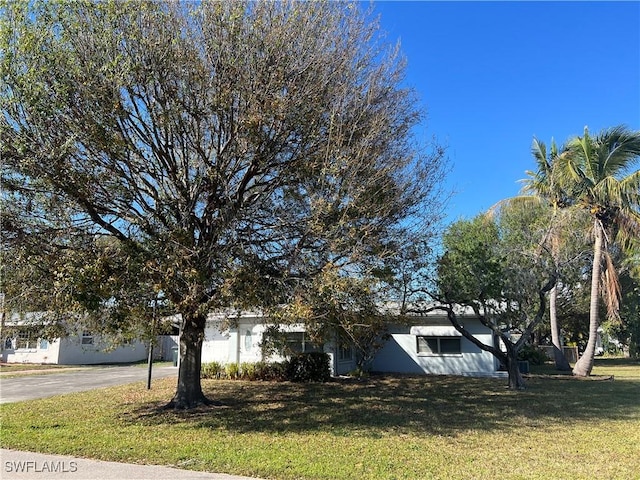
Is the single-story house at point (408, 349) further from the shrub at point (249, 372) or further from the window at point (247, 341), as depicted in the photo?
the shrub at point (249, 372)

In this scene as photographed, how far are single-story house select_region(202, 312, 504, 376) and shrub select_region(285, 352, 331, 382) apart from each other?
1113 millimetres

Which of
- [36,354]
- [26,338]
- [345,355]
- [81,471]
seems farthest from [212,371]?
[36,354]

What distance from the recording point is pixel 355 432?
964cm

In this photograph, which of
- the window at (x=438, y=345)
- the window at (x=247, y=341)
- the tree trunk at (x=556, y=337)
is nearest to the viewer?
the window at (x=247, y=341)

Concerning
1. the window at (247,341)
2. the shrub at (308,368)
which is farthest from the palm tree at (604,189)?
the window at (247,341)

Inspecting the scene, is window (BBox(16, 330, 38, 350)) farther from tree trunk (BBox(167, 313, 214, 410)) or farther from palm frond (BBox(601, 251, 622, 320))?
palm frond (BBox(601, 251, 622, 320))

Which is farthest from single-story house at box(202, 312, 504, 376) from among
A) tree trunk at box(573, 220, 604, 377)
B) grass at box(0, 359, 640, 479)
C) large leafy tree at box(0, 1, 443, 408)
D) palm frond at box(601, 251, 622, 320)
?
large leafy tree at box(0, 1, 443, 408)

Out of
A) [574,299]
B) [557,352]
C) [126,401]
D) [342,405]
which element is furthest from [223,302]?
[574,299]

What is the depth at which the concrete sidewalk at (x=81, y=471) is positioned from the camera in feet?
21.3

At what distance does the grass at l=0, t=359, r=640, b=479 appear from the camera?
715 centimetres

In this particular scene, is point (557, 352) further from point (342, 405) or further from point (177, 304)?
point (177, 304)

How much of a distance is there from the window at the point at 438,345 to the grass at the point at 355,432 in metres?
7.10

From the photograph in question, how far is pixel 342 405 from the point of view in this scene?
13438 millimetres

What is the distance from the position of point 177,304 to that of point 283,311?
2115 millimetres
